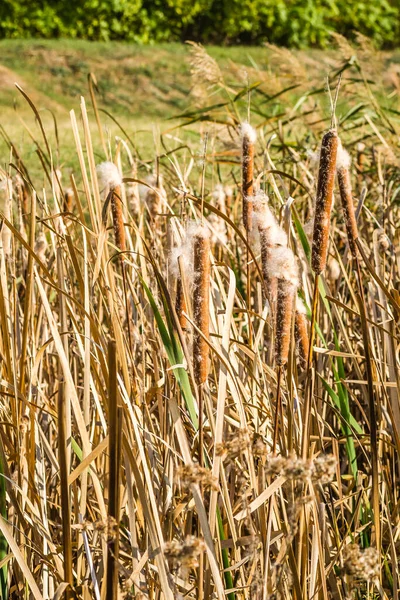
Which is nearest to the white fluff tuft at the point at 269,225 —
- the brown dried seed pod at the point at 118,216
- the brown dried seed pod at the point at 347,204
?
the brown dried seed pod at the point at 347,204

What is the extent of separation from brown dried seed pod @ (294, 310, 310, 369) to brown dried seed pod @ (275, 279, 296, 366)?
13cm

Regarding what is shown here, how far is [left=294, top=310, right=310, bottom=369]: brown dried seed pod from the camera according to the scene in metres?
0.98

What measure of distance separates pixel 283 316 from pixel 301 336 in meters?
0.16

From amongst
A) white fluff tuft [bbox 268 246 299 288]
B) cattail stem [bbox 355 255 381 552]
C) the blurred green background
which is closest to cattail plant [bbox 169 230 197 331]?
white fluff tuft [bbox 268 246 299 288]

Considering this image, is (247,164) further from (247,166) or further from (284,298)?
(284,298)

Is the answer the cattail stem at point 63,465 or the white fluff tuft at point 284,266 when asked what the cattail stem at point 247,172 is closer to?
the white fluff tuft at point 284,266

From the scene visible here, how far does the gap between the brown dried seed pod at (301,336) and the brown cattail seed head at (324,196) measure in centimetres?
12

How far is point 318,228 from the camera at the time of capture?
865 millimetres

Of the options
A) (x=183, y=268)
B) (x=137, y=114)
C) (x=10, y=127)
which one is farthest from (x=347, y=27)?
(x=183, y=268)

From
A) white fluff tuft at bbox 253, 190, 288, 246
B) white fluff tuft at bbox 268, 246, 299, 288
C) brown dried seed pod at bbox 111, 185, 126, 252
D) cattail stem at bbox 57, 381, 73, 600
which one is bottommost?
cattail stem at bbox 57, 381, 73, 600

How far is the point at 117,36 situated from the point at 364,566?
13.0m

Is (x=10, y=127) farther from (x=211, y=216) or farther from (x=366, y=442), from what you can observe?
(x=366, y=442)

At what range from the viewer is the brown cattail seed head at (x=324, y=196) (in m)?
0.83

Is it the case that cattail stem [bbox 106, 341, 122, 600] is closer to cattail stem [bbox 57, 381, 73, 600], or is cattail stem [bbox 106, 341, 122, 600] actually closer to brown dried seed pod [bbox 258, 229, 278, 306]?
cattail stem [bbox 57, 381, 73, 600]
